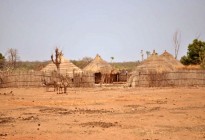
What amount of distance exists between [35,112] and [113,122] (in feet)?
13.1

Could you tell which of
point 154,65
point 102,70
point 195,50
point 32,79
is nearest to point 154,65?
point 154,65

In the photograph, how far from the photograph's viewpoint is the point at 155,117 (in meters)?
11.3

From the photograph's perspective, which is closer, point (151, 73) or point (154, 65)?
point (151, 73)

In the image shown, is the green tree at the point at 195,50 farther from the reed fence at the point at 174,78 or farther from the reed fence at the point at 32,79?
the reed fence at the point at 32,79

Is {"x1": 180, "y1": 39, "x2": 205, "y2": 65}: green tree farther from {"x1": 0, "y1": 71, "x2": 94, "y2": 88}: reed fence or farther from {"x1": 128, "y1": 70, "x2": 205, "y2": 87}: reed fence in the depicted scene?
{"x1": 0, "y1": 71, "x2": 94, "y2": 88}: reed fence

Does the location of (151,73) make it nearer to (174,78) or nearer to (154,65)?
(174,78)

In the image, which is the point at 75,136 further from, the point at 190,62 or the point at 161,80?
the point at 190,62

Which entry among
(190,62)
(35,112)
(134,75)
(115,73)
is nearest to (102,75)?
(115,73)

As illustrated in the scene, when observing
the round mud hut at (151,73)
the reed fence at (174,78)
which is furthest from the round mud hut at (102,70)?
the reed fence at (174,78)

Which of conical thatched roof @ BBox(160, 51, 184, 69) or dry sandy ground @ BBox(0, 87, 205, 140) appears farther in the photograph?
conical thatched roof @ BBox(160, 51, 184, 69)

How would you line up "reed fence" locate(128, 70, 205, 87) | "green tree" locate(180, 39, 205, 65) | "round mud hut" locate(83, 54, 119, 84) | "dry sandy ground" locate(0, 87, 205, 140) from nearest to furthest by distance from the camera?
"dry sandy ground" locate(0, 87, 205, 140), "reed fence" locate(128, 70, 205, 87), "round mud hut" locate(83, 54, 119, 84), "green tree" locate(180, 39, 205, 65)

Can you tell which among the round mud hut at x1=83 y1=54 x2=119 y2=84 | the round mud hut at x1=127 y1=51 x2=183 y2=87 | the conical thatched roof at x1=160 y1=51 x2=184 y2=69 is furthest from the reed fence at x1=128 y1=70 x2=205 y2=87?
the conical thatched roof at x1=160 y1=51 x2=184 y2=69

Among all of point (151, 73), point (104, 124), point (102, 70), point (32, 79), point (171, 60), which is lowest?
point (104, 124)

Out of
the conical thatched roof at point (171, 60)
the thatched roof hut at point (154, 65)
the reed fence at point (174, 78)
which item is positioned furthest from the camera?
the conical thatched roof at point (171, 60)
